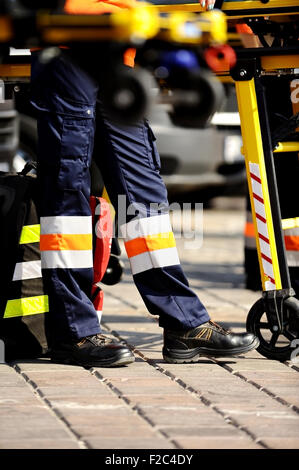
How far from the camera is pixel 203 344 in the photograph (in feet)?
14.2

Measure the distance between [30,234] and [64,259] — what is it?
11.7 inches

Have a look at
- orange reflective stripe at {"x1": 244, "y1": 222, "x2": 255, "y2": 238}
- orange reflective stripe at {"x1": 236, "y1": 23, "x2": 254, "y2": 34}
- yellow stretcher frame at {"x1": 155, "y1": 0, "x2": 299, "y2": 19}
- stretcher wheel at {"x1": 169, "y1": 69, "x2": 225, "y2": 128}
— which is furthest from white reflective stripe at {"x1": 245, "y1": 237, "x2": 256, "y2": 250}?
stretcher wheel at {"x1": 169, "y1": 69, "x2": 225, "y2": 128}

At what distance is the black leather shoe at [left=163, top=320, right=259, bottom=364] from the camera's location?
4324 mm

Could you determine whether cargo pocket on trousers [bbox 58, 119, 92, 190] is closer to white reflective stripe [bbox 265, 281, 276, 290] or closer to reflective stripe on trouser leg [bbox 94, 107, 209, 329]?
reflective stripe on trouser leg [bbox 94, 107, 209, 329]

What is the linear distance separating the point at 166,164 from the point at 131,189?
596 cm

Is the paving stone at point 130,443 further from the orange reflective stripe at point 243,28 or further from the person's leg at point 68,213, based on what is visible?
the orange reflective stripe at point 243,28

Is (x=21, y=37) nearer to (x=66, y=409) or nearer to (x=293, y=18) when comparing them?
(x=66, y=409)

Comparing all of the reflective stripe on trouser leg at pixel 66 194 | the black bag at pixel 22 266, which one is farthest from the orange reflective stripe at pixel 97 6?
the black bag at pixel 22 266

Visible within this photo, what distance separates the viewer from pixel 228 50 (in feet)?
9.33

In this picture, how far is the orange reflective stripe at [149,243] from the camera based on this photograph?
4250 mm

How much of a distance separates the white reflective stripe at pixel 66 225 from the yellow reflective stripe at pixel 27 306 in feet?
1.08

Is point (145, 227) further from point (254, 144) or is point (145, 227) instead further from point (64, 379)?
point (64, 379)

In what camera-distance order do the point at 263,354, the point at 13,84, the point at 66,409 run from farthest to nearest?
the point at 13,84 → the point at 263,354 → the point at 66,409

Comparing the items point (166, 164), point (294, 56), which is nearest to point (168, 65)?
point (294, 56)
